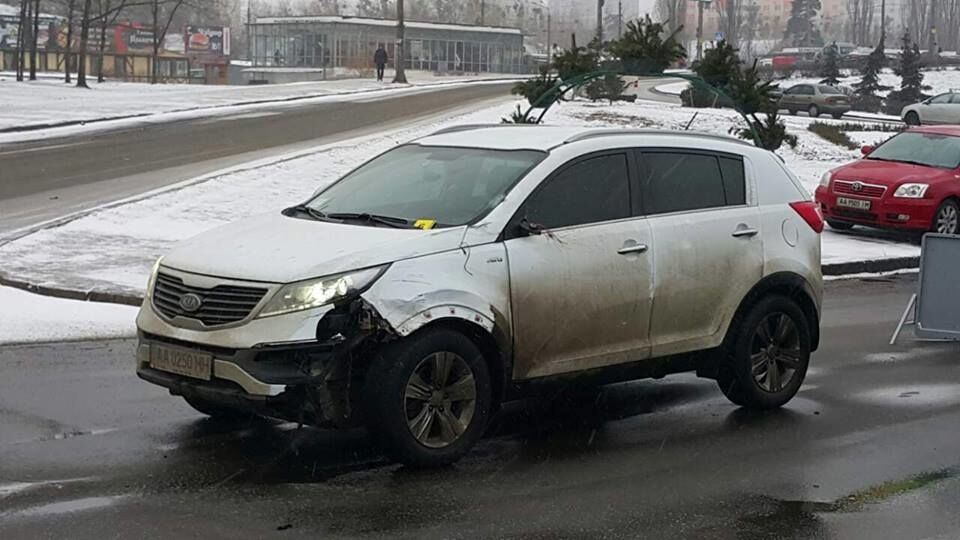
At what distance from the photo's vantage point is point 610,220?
7.40 metres

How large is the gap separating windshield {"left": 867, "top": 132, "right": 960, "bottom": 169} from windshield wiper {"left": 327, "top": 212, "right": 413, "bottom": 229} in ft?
44.3

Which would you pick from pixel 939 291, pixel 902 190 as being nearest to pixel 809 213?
pixel 939 291

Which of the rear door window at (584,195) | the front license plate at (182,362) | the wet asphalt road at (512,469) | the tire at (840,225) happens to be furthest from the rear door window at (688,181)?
the tire at (840,225)

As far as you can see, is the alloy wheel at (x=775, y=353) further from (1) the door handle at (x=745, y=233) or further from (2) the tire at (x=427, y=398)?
(2) the tire at (x=427, y=398)

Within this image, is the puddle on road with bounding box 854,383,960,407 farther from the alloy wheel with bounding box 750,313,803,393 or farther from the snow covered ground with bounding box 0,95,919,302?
the snow covered ground with bounding box 0,95,919,302

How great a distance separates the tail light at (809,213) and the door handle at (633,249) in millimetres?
1490

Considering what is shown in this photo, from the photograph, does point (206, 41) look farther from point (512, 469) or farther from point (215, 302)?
point (512, 469)

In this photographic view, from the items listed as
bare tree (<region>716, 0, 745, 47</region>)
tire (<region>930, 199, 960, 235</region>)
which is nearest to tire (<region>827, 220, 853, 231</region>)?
tire (<region>930, 199, 960, 235</region>)

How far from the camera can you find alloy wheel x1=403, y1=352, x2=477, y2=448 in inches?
254

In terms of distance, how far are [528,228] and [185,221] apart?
32.7ft

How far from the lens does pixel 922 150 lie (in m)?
19.1

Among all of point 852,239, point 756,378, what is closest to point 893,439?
point 756,378

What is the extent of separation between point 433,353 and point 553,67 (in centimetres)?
1613

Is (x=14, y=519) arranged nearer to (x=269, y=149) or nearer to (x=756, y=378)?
(x=756, y=378)
